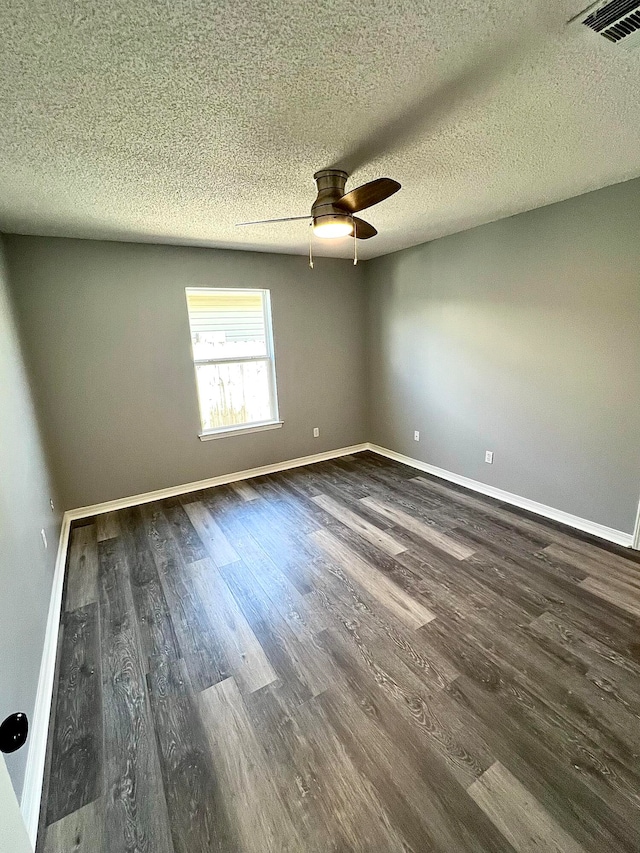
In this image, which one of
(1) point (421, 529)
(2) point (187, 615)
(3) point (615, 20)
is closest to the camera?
(3) point (615, 20)

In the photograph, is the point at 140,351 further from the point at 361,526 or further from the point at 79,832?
the point at 79,832

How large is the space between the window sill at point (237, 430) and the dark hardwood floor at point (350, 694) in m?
1.33

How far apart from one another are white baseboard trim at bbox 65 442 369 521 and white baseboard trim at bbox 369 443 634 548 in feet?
2.89

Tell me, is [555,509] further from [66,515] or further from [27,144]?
[66,515]

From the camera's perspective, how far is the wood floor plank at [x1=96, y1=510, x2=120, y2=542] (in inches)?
118

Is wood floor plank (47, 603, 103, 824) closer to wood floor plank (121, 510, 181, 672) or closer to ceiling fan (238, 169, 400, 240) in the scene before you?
wood floor plank (121, 510, 181, 672)

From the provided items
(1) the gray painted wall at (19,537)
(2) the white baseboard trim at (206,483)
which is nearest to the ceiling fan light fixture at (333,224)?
(1) the gray painted wall at (19,537)

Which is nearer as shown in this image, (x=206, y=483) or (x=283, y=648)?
(x=283, y=648)

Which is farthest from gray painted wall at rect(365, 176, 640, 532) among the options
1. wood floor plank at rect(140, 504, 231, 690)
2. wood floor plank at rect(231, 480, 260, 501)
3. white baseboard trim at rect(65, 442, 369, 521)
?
wood floor plank at rect(140, 504, 231, 690)

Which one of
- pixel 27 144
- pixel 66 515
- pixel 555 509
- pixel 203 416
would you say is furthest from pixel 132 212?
pixel 555 509

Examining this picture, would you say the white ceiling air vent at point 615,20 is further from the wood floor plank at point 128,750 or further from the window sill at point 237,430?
the window sill at point 237,430

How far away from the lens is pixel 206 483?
3.96 metres

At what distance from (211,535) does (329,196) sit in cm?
256

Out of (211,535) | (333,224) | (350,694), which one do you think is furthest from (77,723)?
(333,224)
